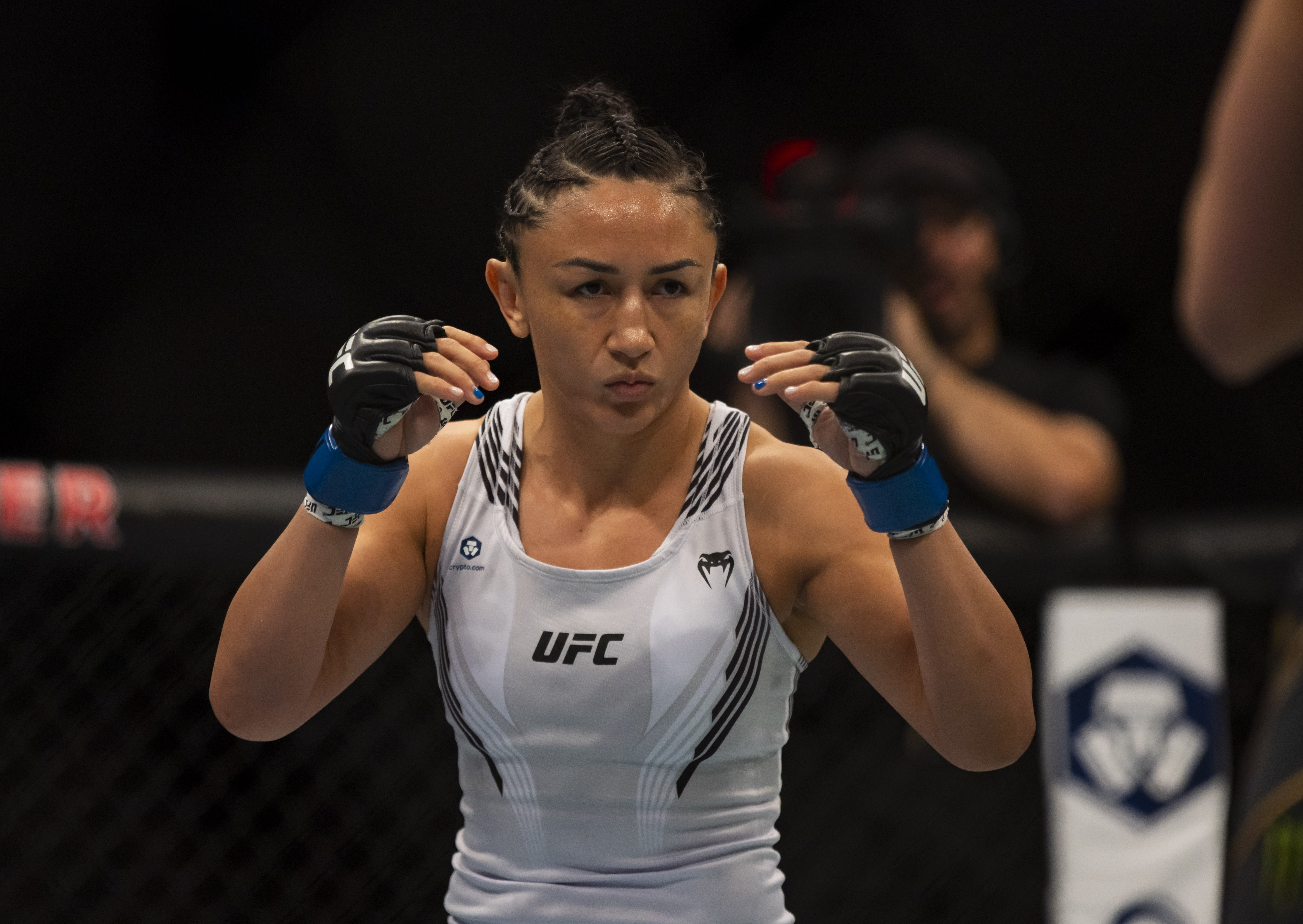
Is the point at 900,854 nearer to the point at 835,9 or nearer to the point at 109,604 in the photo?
the point at 109,604

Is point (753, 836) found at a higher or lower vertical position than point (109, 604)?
lower

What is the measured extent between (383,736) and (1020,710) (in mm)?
1574

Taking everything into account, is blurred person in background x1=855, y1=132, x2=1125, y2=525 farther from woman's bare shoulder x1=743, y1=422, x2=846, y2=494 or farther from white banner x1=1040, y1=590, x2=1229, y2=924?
woman's bare shoulder x1=743, y1=422, x2=846, y2=494

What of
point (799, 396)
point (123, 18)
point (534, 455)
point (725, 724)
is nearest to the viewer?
point (799, 396)

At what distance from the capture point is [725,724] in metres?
1.32

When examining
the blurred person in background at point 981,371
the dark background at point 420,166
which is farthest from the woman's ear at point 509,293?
the dark background at point 420,166

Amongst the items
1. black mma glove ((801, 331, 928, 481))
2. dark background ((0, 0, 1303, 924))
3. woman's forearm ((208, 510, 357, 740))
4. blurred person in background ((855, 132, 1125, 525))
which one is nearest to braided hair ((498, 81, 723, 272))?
black mma glove ((801, 331, 928, 481))

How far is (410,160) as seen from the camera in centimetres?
308

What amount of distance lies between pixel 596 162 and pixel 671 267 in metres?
0.13

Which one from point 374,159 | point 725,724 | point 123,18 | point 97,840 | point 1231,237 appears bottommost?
point 97,840

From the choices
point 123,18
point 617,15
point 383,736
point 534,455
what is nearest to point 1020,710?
point 534,455

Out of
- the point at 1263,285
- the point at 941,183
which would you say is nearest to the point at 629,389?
the point at 1263,285

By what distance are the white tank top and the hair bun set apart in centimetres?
37

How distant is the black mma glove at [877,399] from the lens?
1147 millimetres
